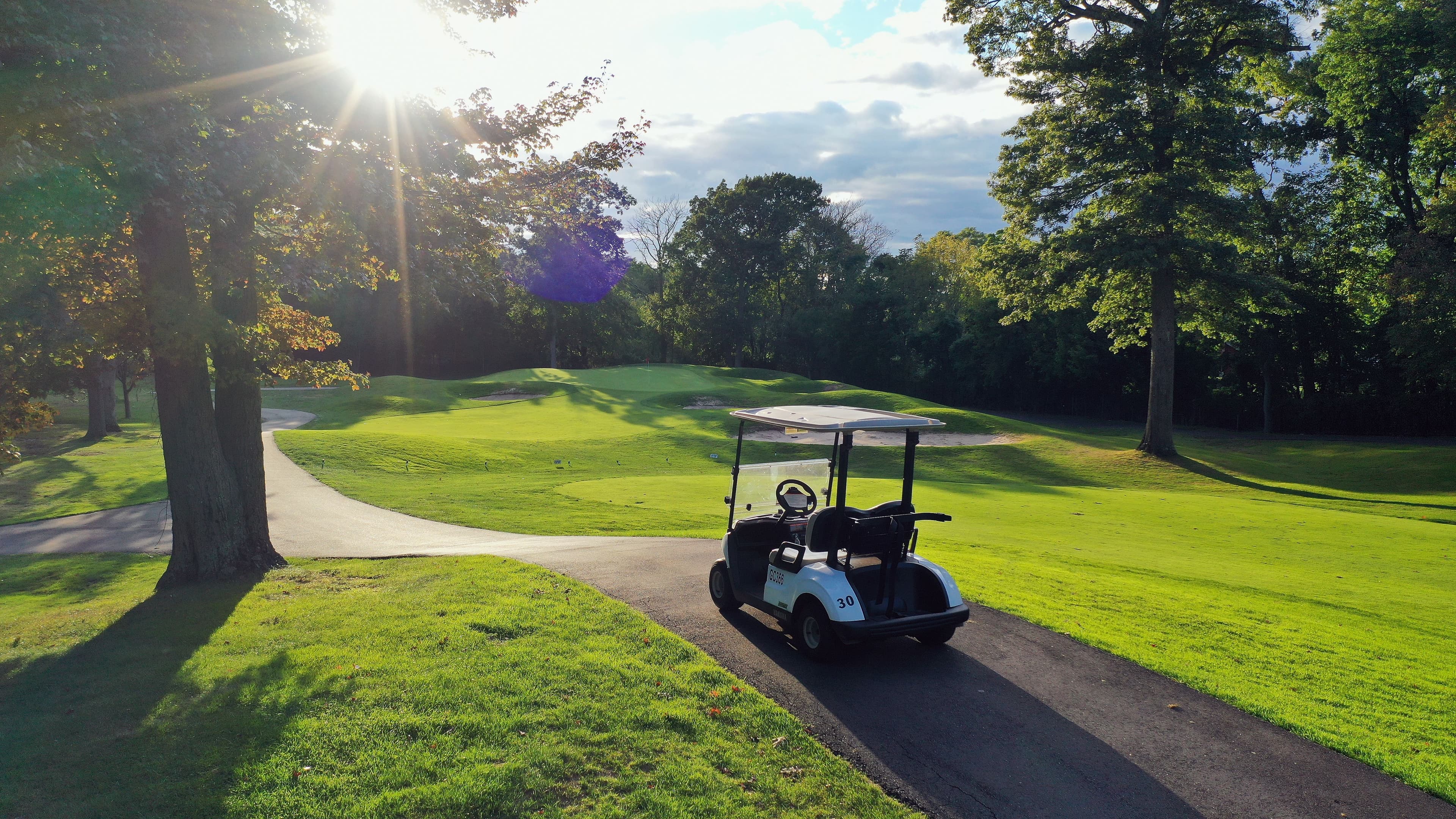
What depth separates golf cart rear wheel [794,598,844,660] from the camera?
22.2 feet

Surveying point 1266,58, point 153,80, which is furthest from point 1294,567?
point 1266,58

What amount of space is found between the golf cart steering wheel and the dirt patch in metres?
40.9

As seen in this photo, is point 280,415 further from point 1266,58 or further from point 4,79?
point 1266,58

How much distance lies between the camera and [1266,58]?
2766cm

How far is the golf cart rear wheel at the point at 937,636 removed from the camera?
7.21m

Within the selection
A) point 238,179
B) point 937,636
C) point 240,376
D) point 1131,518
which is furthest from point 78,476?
point 1131,518

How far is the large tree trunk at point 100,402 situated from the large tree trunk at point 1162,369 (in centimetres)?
3974

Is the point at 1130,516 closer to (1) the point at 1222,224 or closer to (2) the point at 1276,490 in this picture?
(2) the point at 1276,490

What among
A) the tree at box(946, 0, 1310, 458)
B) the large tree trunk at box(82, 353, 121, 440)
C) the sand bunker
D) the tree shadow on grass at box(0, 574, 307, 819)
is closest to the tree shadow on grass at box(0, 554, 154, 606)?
the tree shadow on grass at box(0, 574, 307, 819)

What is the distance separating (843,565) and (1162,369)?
991 inches

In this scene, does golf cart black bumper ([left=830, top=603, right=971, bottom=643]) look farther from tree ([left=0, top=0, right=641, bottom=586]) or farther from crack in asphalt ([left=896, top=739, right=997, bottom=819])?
tree ([left=0, top=0, right=641, bottom=586])

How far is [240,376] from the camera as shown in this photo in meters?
10.3

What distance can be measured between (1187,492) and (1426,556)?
31.7 ft

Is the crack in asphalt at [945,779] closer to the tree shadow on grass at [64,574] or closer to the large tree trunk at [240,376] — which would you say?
the large tree trunk at [240,376]
